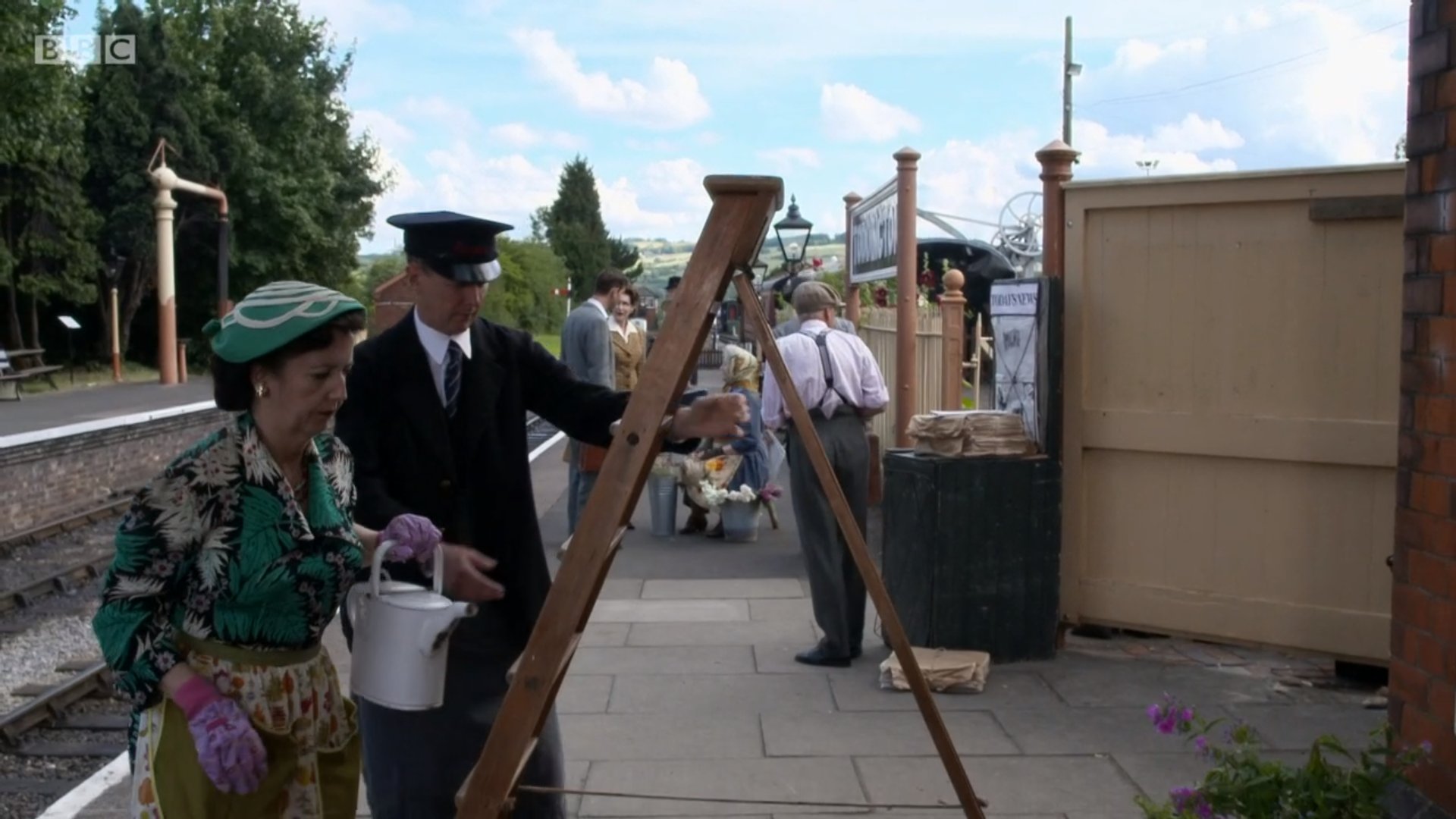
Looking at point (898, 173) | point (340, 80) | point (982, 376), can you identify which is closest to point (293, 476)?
point (898, 173)

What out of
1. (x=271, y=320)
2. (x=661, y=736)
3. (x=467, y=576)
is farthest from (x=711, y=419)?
(x=661, y=736)

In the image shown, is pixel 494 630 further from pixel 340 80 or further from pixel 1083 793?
pixel 340 80

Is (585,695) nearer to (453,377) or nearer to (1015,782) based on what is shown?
(1015,782)

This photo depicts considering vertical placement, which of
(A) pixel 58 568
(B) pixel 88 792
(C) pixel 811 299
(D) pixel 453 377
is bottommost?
(A) pixel 58 568

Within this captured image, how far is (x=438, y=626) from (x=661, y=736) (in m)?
2.99

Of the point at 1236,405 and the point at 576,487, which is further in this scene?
the point at 576,487

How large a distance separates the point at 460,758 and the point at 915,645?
354 cm

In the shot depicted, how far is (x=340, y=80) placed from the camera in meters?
55.8

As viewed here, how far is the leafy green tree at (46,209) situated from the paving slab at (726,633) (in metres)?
28.2

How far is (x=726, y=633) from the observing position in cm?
783

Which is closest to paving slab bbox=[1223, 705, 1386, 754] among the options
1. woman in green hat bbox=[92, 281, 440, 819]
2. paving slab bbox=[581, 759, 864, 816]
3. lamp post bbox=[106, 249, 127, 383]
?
paving slab bbox=[581, 759, 864, 816]

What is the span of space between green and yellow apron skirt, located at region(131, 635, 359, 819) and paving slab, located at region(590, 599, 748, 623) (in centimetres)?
506

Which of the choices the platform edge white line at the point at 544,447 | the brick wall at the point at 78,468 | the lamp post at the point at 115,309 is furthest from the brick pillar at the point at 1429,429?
the lamp post at the point at 115,309

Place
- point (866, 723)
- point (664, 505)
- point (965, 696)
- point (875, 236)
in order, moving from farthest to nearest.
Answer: point (664, 505), point (875, 236), point (965, 696), point (866, 723)
